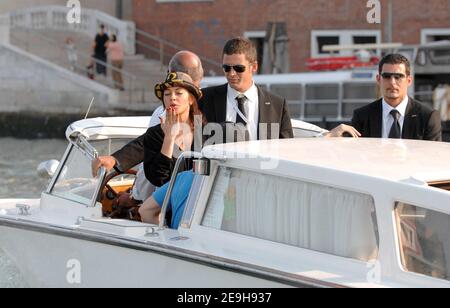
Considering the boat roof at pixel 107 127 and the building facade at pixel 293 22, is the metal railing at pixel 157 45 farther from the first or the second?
the boat roof at pixel 107 127

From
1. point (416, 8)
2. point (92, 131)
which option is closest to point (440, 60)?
point (416, 8)

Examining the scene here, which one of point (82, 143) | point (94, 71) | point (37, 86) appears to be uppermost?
point (82, 143)

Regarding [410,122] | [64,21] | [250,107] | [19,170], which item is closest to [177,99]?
[250,107]

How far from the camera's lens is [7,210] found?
725cm

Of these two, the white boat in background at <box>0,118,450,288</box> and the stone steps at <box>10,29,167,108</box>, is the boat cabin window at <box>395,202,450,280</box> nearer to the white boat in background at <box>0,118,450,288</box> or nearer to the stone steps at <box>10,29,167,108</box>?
the white boat in background at <box>0,118,450,288</box>

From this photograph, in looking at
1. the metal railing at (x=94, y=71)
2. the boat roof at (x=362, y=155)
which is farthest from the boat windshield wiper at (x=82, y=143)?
the metal railing at (x=94, y=71)

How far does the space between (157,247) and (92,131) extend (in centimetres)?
195

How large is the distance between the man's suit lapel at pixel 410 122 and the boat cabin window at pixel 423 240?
226 cm

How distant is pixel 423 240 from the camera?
504 cm

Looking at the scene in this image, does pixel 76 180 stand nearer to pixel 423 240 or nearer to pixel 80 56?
pixel 423 240

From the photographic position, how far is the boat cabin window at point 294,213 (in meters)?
5.18

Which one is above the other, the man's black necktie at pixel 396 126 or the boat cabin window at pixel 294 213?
the man's black necktie at pixel 396 126

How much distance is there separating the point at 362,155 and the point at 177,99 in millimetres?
1257

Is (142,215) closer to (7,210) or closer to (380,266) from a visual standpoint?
(7,210)
